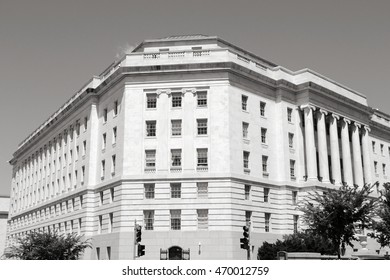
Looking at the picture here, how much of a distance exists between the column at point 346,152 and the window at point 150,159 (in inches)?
1038

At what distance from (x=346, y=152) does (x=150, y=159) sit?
2739cm

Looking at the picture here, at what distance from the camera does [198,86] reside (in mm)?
49719

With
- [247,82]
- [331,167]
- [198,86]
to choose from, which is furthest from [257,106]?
[331,167]

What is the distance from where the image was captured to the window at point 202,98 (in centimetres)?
4956

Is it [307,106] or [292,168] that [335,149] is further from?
[292,168]

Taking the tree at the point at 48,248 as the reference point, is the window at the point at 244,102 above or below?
above

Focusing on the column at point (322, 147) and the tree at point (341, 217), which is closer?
the tree at point (341, 217)

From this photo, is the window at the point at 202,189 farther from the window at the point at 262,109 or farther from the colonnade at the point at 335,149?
the colonnade at the point at 335,149

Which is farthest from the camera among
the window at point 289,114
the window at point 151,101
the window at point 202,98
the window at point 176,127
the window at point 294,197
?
the window at point 289,114

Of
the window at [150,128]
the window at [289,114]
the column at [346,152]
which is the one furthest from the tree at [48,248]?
the column at [346,152]

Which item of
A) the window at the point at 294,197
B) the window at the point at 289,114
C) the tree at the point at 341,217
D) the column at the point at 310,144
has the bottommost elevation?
the tree at the point at 341,217

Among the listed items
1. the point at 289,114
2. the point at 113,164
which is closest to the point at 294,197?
the point at 289,114

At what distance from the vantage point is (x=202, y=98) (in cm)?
4975

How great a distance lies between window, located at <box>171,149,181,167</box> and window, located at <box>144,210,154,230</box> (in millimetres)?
5589
